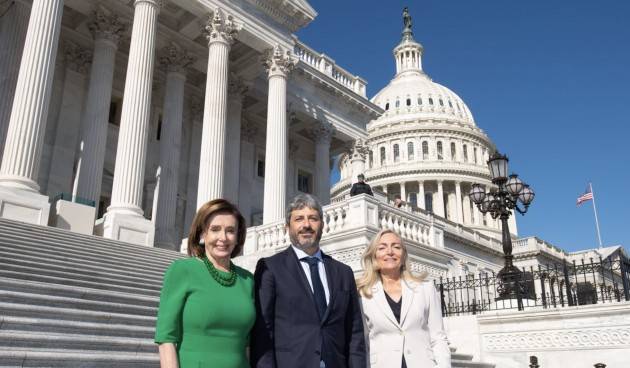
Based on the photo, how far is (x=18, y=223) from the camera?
12750 mm

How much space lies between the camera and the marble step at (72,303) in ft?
23.9

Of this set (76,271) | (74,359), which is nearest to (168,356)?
(74,359)

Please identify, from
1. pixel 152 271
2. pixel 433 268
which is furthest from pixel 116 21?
pixel 433 268

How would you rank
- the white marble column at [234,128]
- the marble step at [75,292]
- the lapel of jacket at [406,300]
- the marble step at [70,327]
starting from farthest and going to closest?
1. the white marble column at [234,128]
2. the marble step at [75,292]
3. the marble step at [70,327]
4. the lapel of jacket at [406,300]

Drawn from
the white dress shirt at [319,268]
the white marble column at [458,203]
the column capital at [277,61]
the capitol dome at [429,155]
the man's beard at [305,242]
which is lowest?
the white dress shirt at [319,268]

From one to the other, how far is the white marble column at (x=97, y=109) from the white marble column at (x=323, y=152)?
38.7 feet

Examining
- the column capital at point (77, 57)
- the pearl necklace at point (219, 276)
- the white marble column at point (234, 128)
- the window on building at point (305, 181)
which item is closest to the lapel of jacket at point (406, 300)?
the pearl necklace at point (219, 276)

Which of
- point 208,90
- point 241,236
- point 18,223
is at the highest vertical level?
point 208,90

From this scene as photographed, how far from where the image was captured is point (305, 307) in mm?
3490

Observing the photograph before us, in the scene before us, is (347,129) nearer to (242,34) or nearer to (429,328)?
(242,34)

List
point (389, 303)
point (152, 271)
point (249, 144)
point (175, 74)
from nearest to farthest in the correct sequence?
point (389, 303)
point (152, 271)
point (175, 74)
point (249, 144)

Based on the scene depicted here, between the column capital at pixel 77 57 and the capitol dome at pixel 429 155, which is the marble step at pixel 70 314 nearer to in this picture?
the column capital at pixel 77 57

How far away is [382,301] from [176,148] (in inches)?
766

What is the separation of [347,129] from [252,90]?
6.53m
